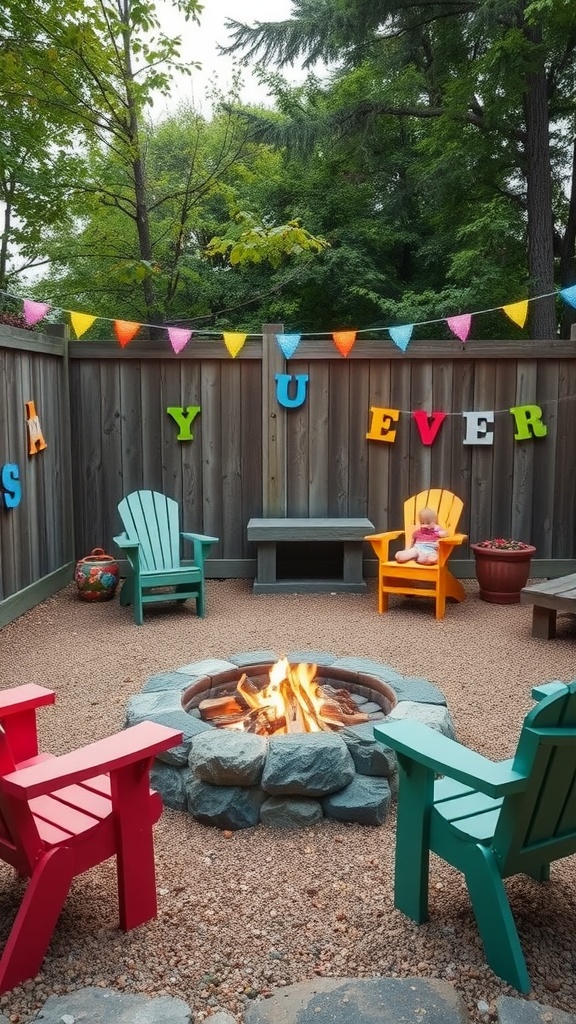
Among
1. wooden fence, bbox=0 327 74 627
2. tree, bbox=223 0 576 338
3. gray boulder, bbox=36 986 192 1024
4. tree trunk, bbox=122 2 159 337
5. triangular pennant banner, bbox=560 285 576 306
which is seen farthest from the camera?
tree, bbox=223 0 576 338

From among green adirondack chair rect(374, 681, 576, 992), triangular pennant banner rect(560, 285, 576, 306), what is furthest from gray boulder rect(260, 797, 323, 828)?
triangular pennant banner rect(560, 285, 576, 306)

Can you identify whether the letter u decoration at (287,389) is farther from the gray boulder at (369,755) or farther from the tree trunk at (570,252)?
the tree trunk at (570,252)

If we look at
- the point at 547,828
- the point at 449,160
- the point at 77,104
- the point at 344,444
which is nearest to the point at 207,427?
the point at 344,444

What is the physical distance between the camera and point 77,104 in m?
6.61

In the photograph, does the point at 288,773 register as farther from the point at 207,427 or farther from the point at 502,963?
the point at 207,427

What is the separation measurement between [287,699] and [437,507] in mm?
2803

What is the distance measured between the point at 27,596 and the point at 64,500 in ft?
3.32

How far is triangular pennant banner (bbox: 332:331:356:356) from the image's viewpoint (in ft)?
18.2

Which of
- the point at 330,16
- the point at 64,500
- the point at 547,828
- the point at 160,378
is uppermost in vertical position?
the point at 330,16

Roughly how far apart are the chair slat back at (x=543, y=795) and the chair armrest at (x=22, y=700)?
118cm

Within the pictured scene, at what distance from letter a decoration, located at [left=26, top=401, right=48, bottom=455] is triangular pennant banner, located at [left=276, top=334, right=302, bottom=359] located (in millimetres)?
1803

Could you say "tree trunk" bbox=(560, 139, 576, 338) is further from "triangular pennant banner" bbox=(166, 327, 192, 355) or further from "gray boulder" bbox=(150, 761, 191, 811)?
"gray boulder" bbox=(150, 761, 191, 811)

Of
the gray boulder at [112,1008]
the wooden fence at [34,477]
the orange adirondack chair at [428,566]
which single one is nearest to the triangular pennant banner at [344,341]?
the orange adirondack chair at [428,566]

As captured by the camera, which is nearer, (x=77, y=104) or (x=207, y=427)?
(x=207, y=427)
